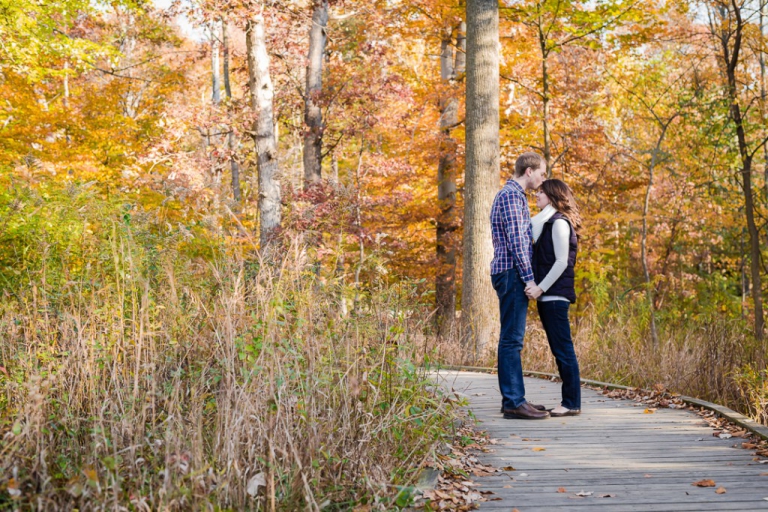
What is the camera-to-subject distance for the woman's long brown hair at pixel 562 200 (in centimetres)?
557

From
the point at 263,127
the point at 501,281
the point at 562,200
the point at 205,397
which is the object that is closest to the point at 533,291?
the point at 501,281

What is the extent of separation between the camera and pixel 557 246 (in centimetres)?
552

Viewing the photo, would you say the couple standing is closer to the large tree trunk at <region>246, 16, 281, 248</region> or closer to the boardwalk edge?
the boardwalk edge

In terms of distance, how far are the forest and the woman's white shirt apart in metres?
0.99

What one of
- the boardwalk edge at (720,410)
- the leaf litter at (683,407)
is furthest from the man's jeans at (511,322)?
the leaf litter at (683,407)

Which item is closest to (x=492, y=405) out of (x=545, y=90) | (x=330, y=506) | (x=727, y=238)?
(x=330, y=506)

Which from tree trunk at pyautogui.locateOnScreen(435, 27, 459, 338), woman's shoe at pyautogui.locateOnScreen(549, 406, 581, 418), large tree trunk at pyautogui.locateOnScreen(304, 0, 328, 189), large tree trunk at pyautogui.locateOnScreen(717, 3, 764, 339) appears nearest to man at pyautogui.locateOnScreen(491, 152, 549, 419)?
woman's shoe at pyautogui.locateOnScreen(549, 406, 581, 418)

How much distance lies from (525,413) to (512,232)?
1.43 meters

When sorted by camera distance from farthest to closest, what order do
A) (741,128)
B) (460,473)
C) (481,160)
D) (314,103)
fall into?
1. (314,103)
2. (741,128)
3. (481,160)
4. (460,473)

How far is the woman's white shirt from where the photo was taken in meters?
5.48

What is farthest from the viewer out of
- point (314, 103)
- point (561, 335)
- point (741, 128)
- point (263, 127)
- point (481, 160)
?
point (314, 103)

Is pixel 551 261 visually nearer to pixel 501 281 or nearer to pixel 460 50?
pixel 501 281

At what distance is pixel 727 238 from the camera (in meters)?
15.9

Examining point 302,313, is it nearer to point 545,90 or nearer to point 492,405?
point 492,405
